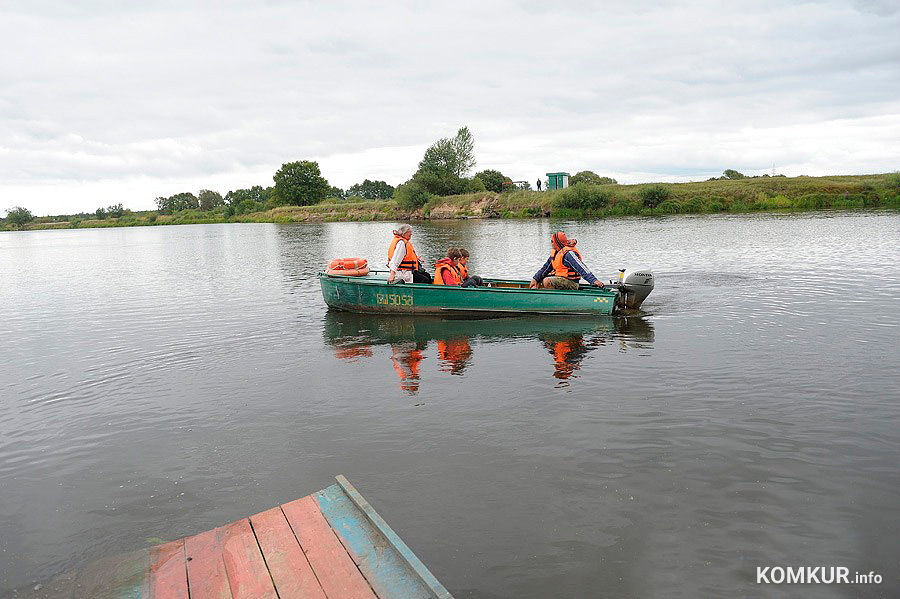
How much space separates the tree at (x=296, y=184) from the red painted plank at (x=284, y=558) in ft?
329

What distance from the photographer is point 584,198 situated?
55.7 meters

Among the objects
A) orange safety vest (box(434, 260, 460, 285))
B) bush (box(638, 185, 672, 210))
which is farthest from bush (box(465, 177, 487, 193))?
orange safety vest (box(434, 260, 460, 285))

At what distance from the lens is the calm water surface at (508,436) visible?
480 centimetres

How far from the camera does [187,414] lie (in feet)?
27.3

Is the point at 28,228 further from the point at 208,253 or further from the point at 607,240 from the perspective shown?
the point at 607,240

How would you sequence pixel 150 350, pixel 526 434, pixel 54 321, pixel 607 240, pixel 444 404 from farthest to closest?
1. pixel 607 240
2. pixel 54 321
3. pixel 150 350
4. pixel 444 404
5. pixel 526 434

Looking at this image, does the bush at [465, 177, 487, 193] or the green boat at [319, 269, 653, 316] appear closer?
the green boat at [319, 269, 653, 316]

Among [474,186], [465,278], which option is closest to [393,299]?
[465,278]

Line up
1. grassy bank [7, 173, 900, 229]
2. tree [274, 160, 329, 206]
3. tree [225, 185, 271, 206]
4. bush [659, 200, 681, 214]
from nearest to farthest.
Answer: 1. grassy bank [7, 173, 900, 229]
2. bush [659, 200, 681, 214]
3. tree [274, 160, 329, 206]
4. tree [225, 185, 271, 206]

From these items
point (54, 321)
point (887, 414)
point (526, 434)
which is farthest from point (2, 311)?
point (887, 414)

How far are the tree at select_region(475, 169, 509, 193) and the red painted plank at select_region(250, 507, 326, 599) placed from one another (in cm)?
7567

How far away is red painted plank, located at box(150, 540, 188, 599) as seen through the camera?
395 centimetres

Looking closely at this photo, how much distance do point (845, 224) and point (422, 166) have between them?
56.1 meters

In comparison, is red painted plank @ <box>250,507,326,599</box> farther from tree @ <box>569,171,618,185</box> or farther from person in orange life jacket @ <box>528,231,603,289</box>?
tree @ <box>569,171,618,185</box>
